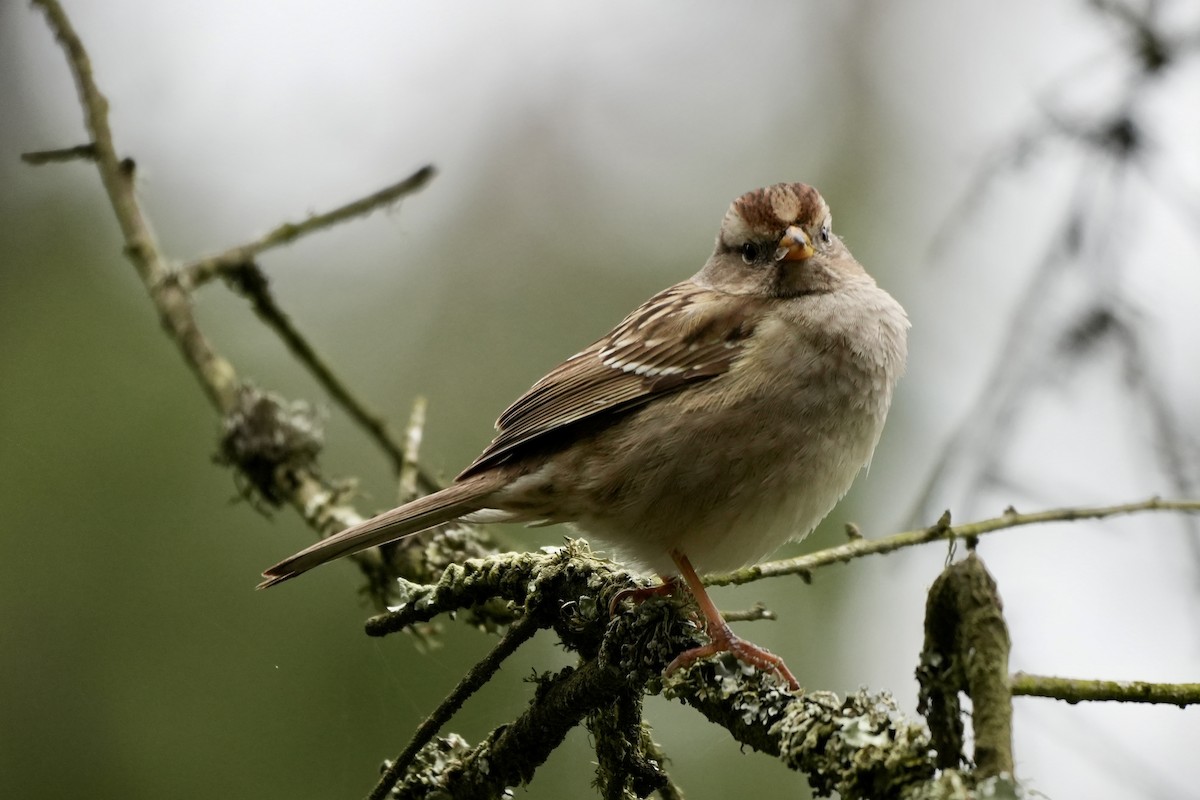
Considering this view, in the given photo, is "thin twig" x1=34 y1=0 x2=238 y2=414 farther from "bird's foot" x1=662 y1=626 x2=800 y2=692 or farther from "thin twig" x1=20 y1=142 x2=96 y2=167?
"bird's foot" x1=662 y1=626 x2=800 y2=692

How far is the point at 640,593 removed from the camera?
3.11 m

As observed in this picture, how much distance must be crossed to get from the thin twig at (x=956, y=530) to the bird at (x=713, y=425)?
1.10 ft

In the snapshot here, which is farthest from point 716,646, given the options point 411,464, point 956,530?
point 411,464

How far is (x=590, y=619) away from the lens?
2984mm

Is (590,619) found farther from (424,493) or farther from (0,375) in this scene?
(0,375)

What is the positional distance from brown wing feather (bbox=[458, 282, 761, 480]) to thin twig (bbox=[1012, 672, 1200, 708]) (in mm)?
1761

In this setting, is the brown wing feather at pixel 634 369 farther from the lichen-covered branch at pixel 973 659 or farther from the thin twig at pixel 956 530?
the lichen-covered branch at pixel 973 659

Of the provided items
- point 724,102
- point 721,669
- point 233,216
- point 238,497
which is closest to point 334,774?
point 238,497

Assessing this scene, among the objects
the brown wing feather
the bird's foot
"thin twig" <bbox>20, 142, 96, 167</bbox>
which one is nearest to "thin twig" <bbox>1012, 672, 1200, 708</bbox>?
the bird's foot

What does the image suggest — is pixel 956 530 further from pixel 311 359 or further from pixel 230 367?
pixel 230 367

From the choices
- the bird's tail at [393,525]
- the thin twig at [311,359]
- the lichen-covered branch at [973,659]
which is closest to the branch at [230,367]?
the thin twig at [311,359]

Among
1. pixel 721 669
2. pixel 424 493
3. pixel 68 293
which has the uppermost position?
pixel 68 293

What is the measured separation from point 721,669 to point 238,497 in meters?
2.73

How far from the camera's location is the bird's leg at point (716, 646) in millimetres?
2555
